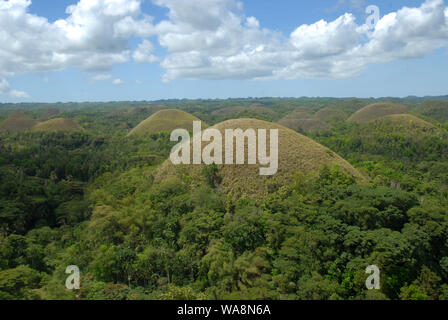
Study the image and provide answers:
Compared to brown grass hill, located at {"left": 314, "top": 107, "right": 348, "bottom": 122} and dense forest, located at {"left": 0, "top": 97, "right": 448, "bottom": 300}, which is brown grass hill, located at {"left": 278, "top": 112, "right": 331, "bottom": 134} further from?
dense forest, located at {"left": 0, "top": 97, "right": 448, "bottom": 300}

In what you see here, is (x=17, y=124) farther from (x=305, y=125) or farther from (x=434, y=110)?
(x=434, y=110)

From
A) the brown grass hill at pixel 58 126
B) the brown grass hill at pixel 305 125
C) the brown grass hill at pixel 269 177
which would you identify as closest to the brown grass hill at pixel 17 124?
the brown grass hill at pixel 58 126

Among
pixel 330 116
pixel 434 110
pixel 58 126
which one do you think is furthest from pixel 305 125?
pixel 58 126

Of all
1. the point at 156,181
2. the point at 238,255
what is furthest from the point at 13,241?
the point at 238,255

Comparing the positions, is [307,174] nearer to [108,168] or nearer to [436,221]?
[436,221]

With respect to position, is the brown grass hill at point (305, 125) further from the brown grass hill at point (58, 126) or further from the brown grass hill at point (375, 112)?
the brown grass hill at point (58, 126)
